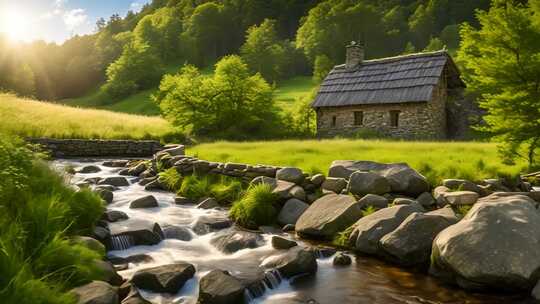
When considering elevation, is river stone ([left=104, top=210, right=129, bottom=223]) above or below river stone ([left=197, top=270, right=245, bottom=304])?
above

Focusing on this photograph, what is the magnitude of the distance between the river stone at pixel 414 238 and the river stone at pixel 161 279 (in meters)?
3.83

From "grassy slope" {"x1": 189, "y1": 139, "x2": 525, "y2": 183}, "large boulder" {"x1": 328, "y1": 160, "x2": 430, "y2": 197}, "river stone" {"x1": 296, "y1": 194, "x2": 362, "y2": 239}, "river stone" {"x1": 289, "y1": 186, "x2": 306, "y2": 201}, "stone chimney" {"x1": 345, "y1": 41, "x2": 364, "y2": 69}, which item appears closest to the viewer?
"river stone" {"x1": 296, "y1": 194, "x2": 362, "y2": 239}

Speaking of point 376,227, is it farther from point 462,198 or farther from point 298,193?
point 298,193

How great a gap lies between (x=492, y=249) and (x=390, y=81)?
2189 centimetres

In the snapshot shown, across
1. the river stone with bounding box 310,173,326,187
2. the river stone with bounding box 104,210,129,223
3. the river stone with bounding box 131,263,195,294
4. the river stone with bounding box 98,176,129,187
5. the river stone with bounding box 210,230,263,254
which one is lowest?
the river stone with bounding box 210,230,263,254

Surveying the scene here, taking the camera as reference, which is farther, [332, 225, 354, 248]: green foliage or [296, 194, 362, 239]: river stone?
[296, 194, 362, 239]: river stone

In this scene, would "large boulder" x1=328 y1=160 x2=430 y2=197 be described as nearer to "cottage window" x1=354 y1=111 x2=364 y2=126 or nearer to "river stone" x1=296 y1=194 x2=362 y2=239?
"river stone" x1=296 y1=194 x2=362 y2=239

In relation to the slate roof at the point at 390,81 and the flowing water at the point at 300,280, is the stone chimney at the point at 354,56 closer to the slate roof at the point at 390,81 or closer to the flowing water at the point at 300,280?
the slate roof at the point at 390,81

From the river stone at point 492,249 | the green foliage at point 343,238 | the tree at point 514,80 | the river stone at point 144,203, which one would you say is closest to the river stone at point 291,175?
the green foliage at point 343,238

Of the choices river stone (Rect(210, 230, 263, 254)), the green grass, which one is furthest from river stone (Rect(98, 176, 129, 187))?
the green grass

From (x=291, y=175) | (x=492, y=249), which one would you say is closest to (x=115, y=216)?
(x=291, y=175)

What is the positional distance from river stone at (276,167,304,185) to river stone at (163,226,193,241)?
10.9 feet

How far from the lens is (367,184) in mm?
10734

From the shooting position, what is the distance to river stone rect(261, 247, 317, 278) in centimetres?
743
